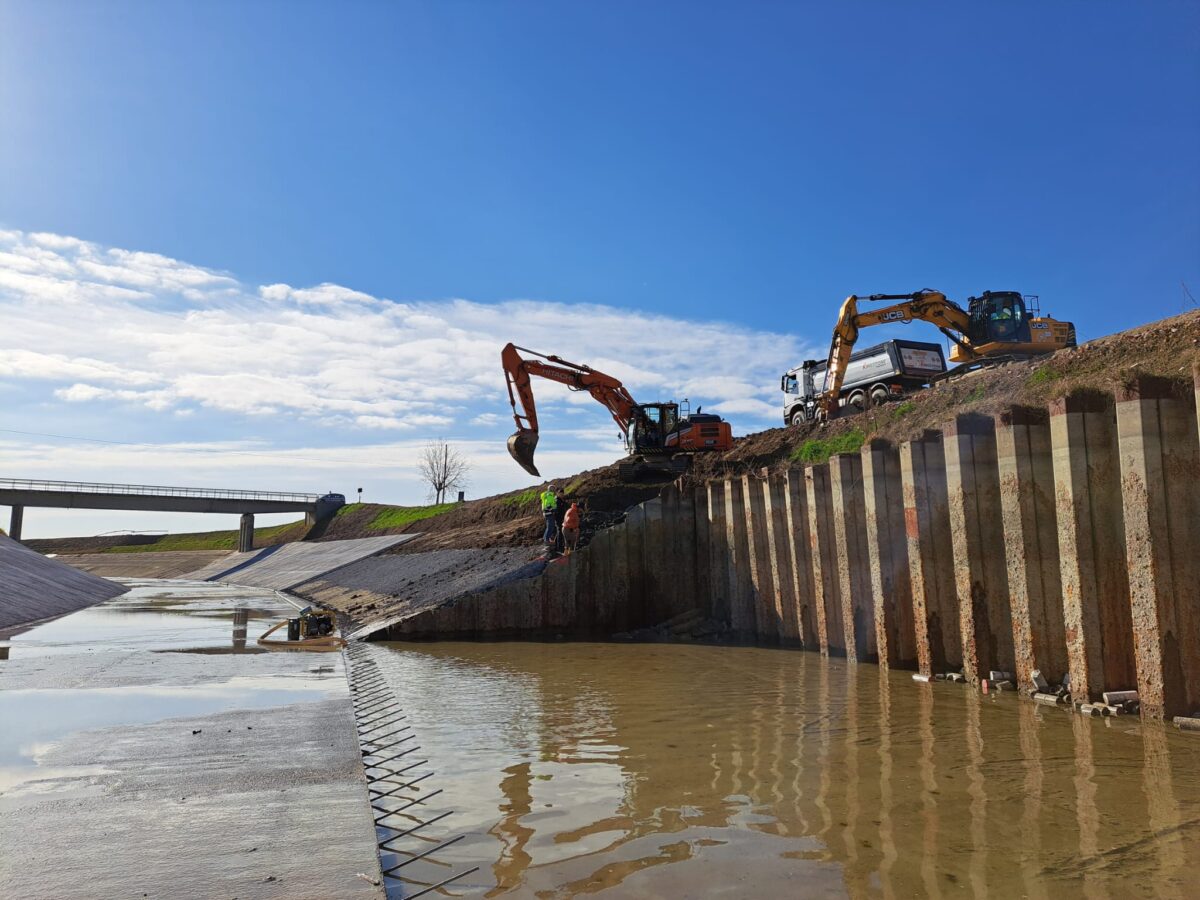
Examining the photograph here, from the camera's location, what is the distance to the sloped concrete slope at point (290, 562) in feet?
143

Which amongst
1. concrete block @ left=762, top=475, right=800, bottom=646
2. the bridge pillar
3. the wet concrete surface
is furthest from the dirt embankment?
the bridge pillar

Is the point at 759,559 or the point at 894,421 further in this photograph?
the point at 894,421

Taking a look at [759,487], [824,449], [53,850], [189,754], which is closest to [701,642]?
[759,487]

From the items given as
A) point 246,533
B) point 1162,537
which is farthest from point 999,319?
point 246,533

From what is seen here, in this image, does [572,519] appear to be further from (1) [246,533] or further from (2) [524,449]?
(1) [246,533]

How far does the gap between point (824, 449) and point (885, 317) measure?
20.5 ft

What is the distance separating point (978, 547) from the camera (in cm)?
1156

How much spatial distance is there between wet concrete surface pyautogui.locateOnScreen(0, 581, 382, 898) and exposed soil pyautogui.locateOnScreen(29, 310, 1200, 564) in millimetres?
9080

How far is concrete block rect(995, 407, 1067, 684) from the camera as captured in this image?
10461 millimetres

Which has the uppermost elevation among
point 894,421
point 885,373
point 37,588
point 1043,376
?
point 885,373

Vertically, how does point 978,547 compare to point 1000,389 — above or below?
below

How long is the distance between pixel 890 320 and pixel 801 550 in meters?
12.4

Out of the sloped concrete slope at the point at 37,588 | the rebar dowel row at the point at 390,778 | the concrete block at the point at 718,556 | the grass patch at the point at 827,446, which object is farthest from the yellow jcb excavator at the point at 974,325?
the sloped concrete slope at the point at 37,588

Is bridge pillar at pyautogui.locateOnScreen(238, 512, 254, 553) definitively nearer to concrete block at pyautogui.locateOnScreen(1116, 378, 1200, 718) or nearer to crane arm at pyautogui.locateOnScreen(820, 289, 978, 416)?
crane arm at pyautogui.locateOnScreen(820, 289, 978, 416)
